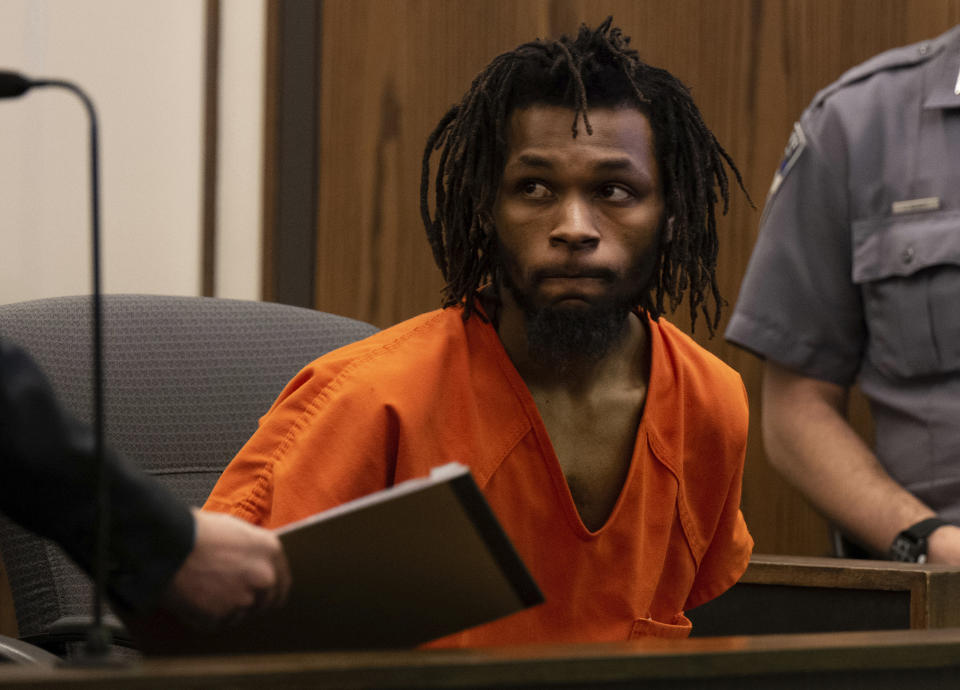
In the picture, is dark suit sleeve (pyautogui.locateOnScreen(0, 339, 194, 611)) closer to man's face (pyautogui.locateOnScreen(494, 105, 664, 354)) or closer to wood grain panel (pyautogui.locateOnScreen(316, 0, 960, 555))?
man's face (pyautogui.locateOnScreen(494, 105, 664, 354))

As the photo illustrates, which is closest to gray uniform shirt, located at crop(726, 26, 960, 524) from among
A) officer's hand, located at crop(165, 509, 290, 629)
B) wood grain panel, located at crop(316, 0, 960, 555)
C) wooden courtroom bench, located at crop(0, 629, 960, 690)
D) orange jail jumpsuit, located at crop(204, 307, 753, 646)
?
wood grain panel, located at crop(316, 0, 960, 555)

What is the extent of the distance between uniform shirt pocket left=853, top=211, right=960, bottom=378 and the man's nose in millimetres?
667

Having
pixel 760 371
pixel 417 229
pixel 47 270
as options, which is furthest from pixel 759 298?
pixel 47 270

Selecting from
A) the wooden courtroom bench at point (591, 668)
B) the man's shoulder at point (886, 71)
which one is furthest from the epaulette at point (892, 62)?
the wooden courtroom bench at point (591, 668)

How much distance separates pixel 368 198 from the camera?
181 centimetres

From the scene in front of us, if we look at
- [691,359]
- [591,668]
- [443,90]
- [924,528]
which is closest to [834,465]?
[924,528]

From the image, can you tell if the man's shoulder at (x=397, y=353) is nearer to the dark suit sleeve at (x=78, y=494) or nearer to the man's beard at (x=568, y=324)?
the man's beard at (x=568, y=324)

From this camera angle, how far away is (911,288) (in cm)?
152

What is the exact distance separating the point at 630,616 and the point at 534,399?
212 mm

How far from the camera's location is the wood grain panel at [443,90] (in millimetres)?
1799

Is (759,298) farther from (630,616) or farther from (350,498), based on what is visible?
(350,498)

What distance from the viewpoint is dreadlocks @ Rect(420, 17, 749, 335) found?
103cm

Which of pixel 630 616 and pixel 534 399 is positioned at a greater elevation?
pixel 534 399

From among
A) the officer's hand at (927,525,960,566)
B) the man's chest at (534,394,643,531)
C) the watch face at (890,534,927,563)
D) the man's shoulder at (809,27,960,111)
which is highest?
the man's shoulder at (809,27,960,111)
